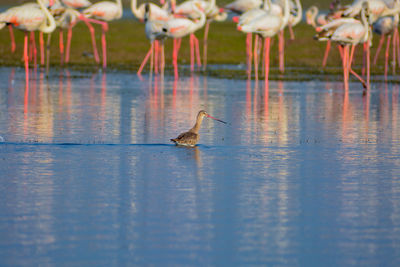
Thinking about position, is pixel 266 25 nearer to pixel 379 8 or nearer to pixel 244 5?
pixel 379 8

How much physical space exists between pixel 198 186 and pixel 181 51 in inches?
1158

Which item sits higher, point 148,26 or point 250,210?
point 148,26

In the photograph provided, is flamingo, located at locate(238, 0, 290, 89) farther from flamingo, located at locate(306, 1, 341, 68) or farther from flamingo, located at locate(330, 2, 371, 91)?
flamingo, located at locate(306, 1, 341, 68)

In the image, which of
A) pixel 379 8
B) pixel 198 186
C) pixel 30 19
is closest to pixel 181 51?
pixel 379 8

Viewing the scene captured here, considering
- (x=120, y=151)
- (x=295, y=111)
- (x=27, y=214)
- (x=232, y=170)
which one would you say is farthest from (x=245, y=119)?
(x=27, y=214)

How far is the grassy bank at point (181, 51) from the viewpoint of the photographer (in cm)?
3347

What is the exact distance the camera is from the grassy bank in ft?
110

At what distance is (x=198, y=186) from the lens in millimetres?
9422

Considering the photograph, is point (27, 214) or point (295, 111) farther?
point (295, 111)

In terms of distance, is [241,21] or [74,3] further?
[74,3]

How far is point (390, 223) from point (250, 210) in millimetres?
1236

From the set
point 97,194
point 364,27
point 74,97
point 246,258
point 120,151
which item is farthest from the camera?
point 364,27

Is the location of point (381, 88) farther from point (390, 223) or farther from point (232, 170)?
point (390, 223)

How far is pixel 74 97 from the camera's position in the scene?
19766 mm
